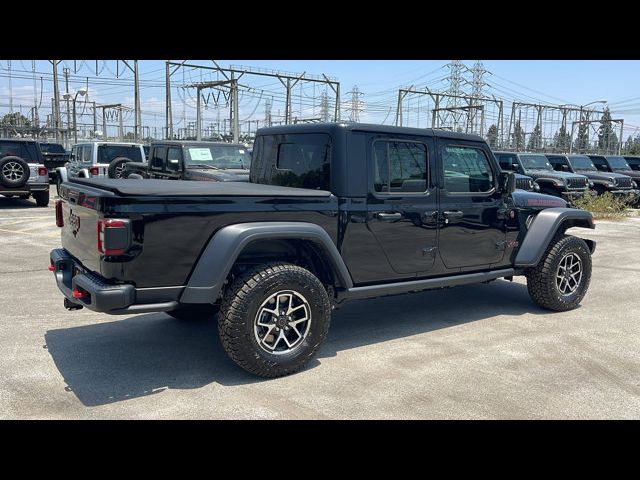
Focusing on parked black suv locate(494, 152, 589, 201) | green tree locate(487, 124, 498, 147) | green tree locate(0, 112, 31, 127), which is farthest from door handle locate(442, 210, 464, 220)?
green tree locate(0, 112, 31, 127)

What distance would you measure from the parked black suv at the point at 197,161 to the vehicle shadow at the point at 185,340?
5515mm

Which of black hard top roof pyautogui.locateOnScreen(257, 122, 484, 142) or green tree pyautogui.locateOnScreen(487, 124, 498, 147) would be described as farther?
green tree pyautogui.locateOnScreen(487, 124, 498, 147)

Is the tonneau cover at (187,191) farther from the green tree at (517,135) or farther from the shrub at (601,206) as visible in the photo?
the green tree at (517,135)

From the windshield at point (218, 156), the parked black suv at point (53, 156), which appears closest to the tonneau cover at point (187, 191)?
the windshield at point (218, 156)

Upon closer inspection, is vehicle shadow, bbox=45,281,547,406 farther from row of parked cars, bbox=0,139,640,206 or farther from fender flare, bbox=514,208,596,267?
row of parked cars, bbox=0,139,640,206

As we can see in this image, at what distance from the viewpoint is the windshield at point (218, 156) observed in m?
11.6

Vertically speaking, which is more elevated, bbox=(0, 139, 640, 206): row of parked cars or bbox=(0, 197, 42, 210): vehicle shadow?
bbox=(0, 139, 640, 206): row of parked cars

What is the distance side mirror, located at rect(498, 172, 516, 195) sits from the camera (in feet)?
18.5

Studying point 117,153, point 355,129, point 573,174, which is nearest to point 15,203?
point 117,153

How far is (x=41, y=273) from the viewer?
7523 mm

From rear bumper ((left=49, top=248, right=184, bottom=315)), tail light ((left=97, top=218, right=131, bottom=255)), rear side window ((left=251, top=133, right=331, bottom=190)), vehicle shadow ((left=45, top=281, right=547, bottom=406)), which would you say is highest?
rear side window ((left=251, top=133, right=331, bottom=190))

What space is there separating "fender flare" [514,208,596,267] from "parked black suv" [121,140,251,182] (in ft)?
20.1

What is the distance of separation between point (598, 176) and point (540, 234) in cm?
1439
